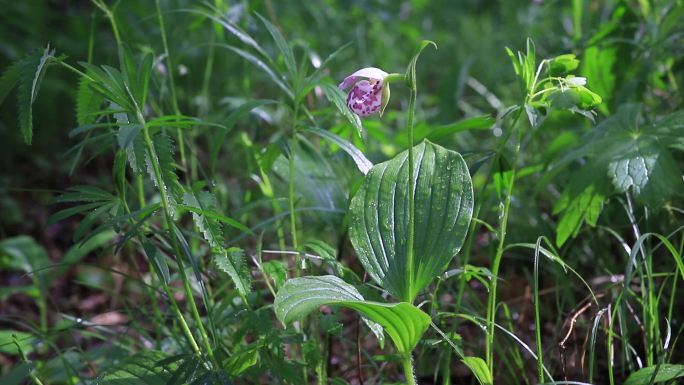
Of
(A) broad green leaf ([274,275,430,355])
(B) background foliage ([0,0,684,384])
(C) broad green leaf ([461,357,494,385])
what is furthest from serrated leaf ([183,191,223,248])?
(C) broad green leaf ([461,357,494,385])

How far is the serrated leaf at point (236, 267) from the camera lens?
1080mm

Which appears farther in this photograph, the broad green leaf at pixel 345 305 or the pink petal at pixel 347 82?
the pink petal at pixel 347 82

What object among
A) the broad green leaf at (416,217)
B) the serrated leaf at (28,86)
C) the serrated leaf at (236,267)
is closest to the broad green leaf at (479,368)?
the broad green leaf at (416,217)

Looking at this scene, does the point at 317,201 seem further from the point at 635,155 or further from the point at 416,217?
the point at 635,155

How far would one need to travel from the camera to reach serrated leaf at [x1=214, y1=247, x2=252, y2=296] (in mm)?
1080

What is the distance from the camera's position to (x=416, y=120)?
2.59 m

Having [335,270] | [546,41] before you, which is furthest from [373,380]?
[546,41]

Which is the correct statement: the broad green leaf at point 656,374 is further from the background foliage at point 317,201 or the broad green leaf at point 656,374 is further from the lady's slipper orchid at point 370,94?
the lady's slipper orchid at point 370,94

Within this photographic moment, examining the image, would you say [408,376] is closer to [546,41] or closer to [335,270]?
[335,270]

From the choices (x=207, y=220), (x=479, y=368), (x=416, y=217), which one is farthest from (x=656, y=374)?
(x=207, y=220)

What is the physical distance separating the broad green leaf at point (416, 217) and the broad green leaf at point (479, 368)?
0.13 meters

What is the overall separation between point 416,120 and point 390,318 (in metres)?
1.67

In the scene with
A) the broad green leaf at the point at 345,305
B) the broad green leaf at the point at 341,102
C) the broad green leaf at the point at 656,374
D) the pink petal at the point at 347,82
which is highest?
the pink petal at the point at 347,82

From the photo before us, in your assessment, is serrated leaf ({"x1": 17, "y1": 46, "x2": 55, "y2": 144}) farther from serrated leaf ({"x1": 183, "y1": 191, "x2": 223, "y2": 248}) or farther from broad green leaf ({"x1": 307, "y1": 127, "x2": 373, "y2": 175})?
broad green leaf ({"x1": 307, "y1": 127, "x2": 373, "y2": 175})
